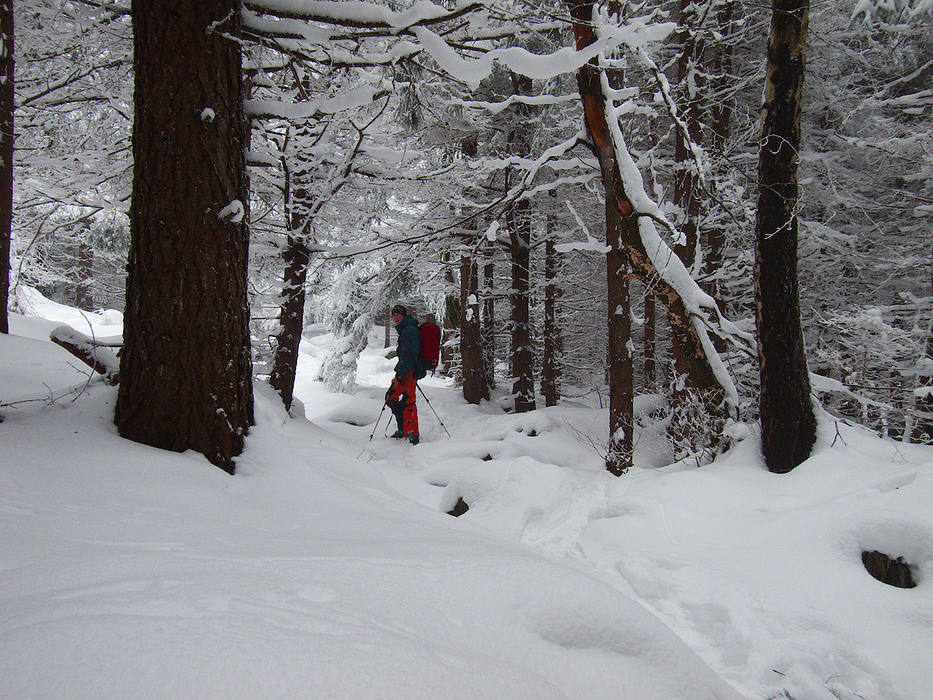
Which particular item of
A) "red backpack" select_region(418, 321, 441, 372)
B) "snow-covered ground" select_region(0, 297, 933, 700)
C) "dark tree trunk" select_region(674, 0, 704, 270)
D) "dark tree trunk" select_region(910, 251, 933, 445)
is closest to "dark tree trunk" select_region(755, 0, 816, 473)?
"snow-covered ground" select_region(0, 297, 933, 700)

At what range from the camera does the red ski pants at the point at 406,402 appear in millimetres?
7738

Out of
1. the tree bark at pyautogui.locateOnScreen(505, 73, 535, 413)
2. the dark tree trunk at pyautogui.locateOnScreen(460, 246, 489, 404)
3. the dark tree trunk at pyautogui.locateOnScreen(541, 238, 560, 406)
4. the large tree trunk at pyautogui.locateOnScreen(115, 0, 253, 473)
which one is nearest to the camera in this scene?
the large tree trunk at pyautogui.locateOnScreen(115, 0, 253, 473)

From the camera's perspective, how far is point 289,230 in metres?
6.70

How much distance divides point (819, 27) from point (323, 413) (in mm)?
11386

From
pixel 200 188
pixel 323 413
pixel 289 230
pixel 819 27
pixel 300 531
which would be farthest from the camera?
pixel 323 413

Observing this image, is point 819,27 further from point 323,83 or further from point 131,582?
point 131,582

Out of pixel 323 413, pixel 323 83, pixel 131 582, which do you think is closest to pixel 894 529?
pixel 131 582

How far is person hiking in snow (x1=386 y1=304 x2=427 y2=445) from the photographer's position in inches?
302

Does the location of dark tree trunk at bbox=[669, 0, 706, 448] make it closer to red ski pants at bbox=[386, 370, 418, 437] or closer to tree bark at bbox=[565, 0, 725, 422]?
tree bark at bbox=[565, 0, 725, 422]

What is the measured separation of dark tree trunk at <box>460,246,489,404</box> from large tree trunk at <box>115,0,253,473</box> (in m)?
8.50

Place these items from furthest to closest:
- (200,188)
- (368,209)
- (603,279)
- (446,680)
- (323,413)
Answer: (603,279), (323,413), (368,209), (200,188), (446,680)

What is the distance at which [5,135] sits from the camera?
528 cm

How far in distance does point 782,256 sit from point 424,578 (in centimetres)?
394

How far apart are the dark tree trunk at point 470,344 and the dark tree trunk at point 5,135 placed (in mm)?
7844
